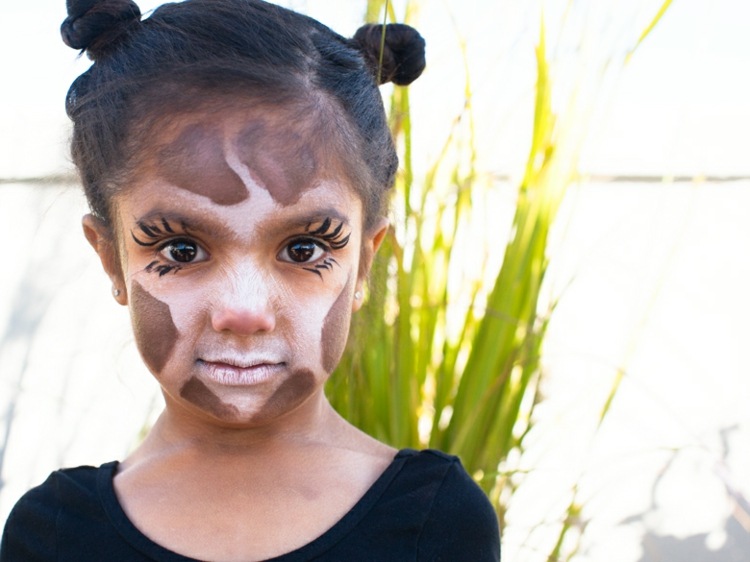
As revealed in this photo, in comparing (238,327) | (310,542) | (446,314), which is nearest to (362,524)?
(310,542)

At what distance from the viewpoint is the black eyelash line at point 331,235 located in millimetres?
1255

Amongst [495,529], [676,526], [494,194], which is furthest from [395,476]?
[676,526]

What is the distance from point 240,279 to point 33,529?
0.55 m

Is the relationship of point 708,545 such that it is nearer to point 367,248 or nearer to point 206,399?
point 367,248

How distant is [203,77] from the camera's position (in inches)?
49.0

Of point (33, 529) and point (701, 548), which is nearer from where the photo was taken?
point (33, 529)

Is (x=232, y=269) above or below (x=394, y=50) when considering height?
below

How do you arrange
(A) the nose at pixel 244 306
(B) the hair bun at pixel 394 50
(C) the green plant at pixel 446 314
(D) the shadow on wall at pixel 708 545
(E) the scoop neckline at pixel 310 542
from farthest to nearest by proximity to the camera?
(D) the shadow on wall at pixel 708 545
(C) the green plant at pixel 446 314
(B) the hair bun at pixel 394 50
(E) the scoop neckline at pixel 310 542
(A) the nose at pixel 244 306

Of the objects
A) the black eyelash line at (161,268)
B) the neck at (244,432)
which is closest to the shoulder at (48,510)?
the neck at (244,432)

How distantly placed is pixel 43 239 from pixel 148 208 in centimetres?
149

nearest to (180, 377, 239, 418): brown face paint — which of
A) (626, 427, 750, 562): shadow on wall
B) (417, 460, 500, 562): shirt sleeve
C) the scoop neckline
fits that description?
the scoop neckline

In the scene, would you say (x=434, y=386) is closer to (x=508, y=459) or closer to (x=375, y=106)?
(x=508, y=459)

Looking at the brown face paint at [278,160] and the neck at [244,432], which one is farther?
the neck at [244,432]

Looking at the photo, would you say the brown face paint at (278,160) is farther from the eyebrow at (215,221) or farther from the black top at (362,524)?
the black top at (362,524)
